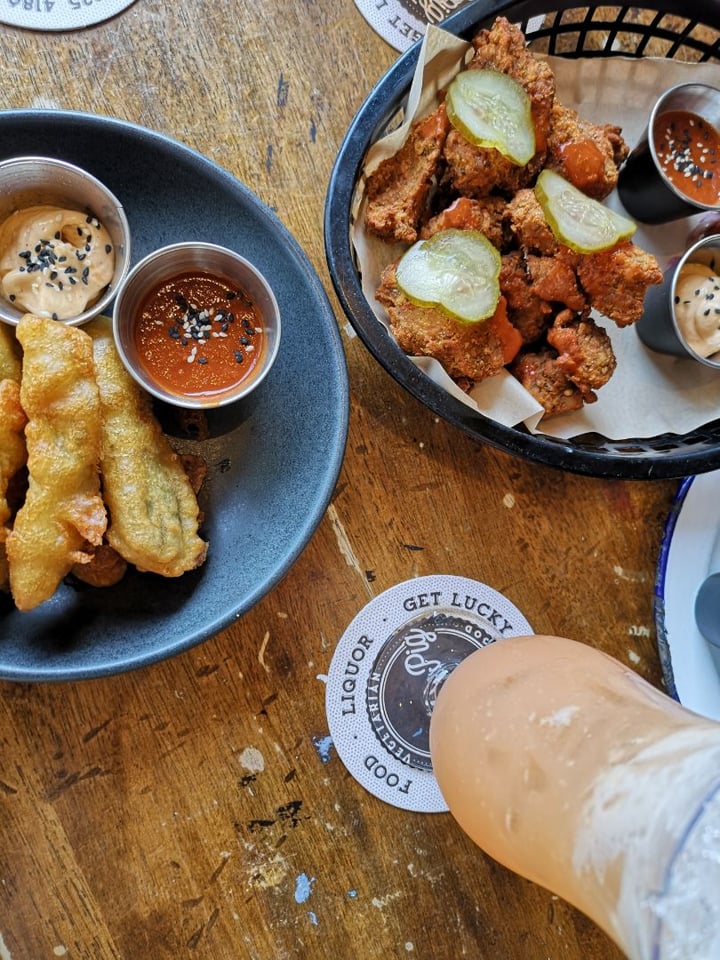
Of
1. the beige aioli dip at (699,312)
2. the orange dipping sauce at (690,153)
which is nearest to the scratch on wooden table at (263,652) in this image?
the beige aioli dip at (699,312)

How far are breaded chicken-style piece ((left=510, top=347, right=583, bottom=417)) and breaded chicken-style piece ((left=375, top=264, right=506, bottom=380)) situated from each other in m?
0.08

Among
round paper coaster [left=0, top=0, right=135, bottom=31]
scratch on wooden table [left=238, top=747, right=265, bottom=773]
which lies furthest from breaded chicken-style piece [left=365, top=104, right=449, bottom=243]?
scratch on wooden table [left=238, top=747, right=265, bottom=773]

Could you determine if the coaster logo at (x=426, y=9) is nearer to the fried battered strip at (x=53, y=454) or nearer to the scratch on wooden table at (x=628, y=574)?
the fried battered strip at (x=53, y=454)

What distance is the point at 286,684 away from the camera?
1947 mm

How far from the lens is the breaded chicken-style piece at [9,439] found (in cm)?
166

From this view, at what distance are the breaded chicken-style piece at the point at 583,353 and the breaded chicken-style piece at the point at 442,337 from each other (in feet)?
0.46

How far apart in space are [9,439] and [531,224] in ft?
3.97

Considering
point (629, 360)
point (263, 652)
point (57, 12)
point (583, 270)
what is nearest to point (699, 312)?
point (629, 360)

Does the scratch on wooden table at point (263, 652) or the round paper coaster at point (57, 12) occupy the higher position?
the round paper coaster at point (57, 12)

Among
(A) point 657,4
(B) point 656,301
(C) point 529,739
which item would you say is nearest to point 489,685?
(C) point 529,739

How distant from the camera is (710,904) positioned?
0.95 metres

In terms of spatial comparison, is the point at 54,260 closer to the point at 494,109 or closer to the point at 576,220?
the point at 494,109

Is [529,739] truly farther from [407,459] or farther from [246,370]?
[246,370]

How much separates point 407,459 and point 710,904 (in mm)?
1214
